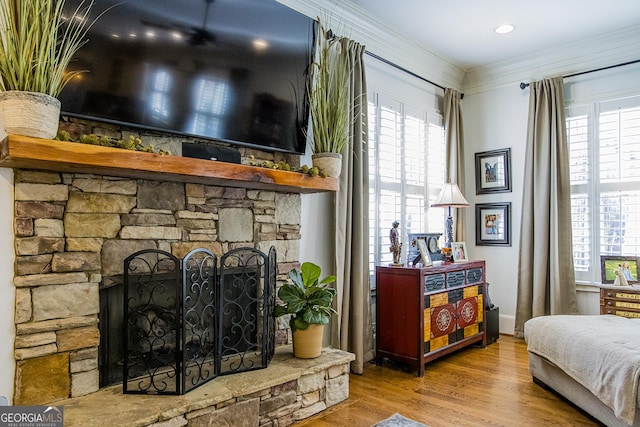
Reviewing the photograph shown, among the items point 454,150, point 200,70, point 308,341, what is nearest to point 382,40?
point 454,150

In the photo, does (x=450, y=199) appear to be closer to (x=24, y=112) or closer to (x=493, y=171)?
(x=493, y=171)

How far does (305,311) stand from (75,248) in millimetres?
1371

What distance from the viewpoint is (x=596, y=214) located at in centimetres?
425

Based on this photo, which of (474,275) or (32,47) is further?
(474,275)

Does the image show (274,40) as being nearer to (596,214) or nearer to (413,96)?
(413,96)

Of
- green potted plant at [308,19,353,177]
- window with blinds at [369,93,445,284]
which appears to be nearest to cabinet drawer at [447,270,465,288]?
window with blinds at [369,93,445,284]

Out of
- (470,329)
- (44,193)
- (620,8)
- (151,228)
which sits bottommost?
(470,329)

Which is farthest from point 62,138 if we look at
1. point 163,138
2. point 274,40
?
point 274,40

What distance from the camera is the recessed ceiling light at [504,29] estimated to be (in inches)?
156

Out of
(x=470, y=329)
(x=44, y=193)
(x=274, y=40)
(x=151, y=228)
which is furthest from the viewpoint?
(x=470, y=329)

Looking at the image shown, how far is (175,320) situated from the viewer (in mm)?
2441

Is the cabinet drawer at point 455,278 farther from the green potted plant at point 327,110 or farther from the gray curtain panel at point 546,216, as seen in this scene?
the green potted plant at point 327,110

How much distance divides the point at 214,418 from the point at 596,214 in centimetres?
387

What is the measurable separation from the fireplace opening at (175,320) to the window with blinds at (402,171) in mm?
1368
